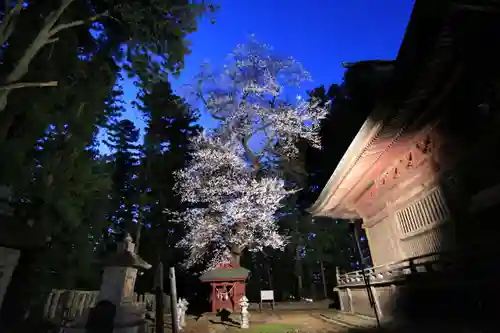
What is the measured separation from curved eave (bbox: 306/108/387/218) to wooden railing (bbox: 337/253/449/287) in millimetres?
2299

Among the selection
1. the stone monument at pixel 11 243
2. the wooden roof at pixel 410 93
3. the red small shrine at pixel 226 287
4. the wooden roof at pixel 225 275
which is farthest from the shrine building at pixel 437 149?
the stone monument at pixel 11 243

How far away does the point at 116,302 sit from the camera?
21.1 feet

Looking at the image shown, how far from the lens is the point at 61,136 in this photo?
47.3 feet

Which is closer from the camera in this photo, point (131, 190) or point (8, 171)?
point (8, 171)

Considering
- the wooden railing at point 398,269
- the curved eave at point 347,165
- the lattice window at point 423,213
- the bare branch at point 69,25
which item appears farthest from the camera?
the bare branch at point 69,25

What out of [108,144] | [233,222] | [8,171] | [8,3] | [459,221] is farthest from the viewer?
[108,144]

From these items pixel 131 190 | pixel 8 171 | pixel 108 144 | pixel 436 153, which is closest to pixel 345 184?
pixel 436 153

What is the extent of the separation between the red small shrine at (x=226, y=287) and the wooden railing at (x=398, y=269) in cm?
566

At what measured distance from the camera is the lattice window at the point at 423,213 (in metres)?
5.85

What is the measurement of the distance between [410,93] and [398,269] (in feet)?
15.2

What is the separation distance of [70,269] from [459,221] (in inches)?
679

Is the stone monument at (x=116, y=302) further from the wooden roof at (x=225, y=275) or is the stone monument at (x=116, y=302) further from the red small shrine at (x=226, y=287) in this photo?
the red small shrine at (x=226, y=287)

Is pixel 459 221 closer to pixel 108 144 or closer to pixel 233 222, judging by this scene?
pixel 233 222

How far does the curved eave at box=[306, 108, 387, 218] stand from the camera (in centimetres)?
474
